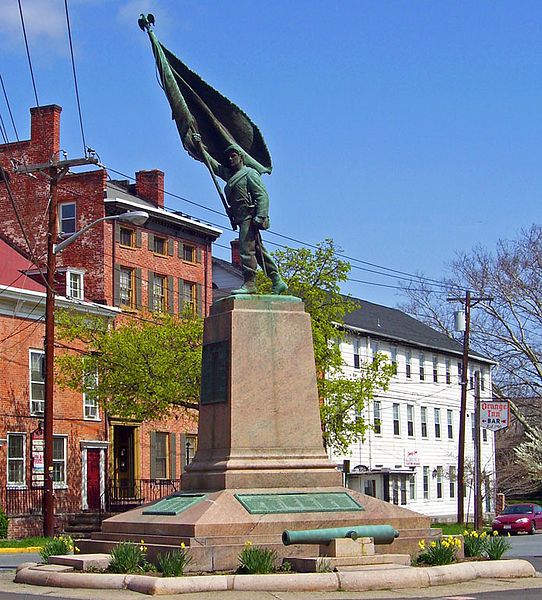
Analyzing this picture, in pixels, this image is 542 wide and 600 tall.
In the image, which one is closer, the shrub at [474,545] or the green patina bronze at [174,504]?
the green patina bronze at [174,504]

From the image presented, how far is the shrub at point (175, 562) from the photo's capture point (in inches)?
513

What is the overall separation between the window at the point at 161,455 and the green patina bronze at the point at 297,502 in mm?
30707

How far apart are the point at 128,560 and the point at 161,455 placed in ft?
107

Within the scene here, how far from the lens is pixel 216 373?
16.2 metres

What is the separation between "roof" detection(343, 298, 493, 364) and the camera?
59.6m

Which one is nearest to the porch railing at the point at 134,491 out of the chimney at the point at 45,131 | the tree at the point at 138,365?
the tree at the point at 138,365

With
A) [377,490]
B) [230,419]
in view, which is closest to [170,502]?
[230,419]

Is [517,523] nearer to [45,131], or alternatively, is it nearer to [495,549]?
[45,131]

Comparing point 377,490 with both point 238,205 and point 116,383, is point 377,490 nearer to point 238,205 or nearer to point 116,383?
point 116,383

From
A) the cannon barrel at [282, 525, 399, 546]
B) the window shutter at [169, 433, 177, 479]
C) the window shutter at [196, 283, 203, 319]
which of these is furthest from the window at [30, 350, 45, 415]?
the cannon barrel at [282, 525, 399, 546]

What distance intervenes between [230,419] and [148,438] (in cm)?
3000

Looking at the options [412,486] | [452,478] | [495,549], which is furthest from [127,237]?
[495,549]

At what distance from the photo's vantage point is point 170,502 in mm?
15312

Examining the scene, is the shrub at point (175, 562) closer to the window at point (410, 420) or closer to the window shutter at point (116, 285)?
the window shutter at point (116, 285)
